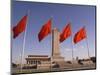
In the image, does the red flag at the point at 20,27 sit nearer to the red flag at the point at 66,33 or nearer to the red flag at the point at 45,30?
the red flag at the point at 45,30

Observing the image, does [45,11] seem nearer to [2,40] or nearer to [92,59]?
[2,40]

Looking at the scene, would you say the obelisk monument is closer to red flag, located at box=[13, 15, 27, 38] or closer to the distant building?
the distant building

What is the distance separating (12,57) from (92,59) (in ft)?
2.93

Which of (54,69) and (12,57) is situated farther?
(54,69)

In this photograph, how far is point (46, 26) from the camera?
2.47 meters

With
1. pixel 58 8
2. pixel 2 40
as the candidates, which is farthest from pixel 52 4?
pixel 2 40

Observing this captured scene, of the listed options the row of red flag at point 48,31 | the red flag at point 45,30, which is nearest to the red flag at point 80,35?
the row of red flag at point 48,31

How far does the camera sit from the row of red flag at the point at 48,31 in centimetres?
237

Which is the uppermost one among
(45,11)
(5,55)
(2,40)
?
(45,11)

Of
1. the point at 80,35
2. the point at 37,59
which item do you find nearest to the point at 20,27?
the point at 37,59

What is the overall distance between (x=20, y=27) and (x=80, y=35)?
0.67 meters

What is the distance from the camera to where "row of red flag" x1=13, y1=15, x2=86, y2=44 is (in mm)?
2367

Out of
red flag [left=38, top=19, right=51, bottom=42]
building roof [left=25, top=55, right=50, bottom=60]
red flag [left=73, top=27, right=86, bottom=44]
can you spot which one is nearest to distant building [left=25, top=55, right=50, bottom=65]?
building roof [left=25, top=55, right=50, bottom=60]

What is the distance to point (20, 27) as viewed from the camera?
7.80ft
